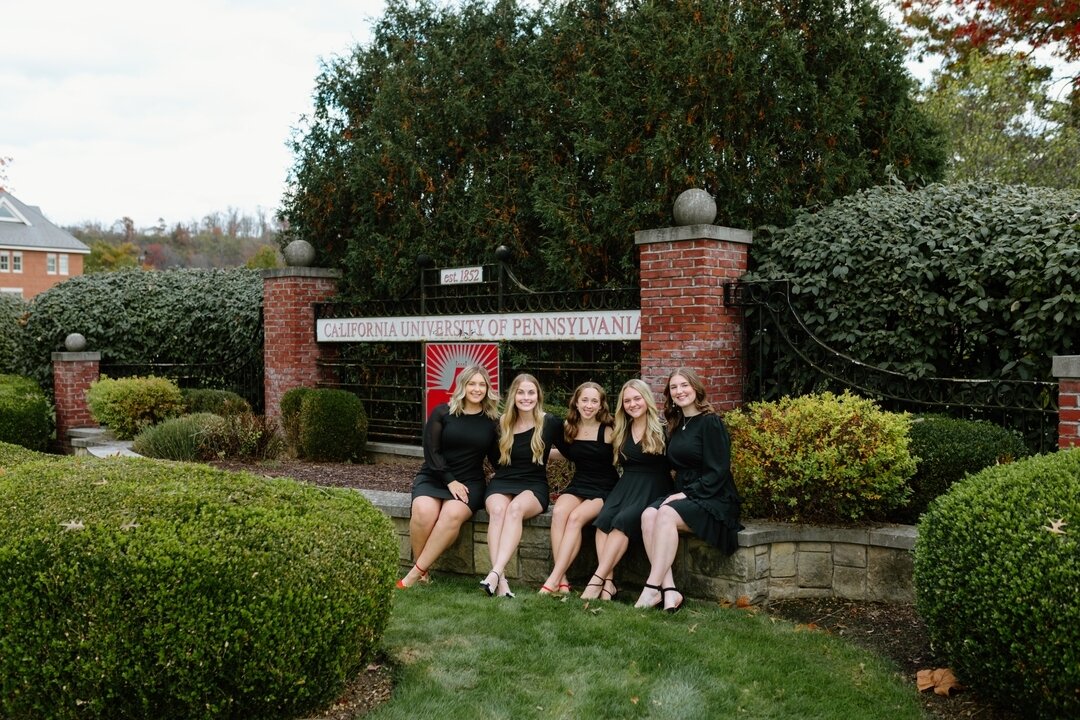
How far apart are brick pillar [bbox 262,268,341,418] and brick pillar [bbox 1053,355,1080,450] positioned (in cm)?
756

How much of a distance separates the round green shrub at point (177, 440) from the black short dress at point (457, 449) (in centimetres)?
405

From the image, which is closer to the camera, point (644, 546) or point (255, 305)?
point (644, 546)

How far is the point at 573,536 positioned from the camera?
542cm

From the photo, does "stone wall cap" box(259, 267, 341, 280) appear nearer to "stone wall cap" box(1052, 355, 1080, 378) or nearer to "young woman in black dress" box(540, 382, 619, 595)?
"young woman in black dress" box(540, 382, 619, 595)

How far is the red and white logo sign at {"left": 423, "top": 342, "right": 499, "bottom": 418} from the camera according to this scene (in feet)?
29.0

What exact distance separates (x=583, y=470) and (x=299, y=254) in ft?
18.9

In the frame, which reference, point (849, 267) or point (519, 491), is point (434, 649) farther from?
point (849, 267)

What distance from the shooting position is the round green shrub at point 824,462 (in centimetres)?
518

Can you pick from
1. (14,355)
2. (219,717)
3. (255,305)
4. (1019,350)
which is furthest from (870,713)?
(14,355)

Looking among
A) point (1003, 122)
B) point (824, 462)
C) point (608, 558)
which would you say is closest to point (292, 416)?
point (608, 558)

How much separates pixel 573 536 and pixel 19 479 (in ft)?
9.15

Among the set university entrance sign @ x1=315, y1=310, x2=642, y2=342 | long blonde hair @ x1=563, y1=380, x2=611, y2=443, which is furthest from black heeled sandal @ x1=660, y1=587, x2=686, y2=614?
university entrance sign @ x1=315, y1=310, x2=642, y2=342

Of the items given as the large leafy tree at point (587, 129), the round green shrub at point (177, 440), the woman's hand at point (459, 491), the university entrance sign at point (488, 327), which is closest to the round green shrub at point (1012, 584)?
the woman's hand at point (459, 491)

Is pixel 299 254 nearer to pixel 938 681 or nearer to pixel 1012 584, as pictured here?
pixel 938 681
